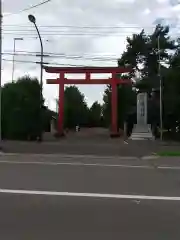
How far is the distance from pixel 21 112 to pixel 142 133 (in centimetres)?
1200

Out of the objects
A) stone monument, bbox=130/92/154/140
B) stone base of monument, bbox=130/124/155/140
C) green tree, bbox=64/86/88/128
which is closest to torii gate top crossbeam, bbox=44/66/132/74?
stone monument, bbox=130/92/154/140

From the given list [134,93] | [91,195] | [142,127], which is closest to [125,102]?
[134,93]

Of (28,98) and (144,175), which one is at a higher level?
(28,98)

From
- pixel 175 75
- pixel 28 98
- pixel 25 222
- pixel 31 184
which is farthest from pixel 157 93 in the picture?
pixel 25 222

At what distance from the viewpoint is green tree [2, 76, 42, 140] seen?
39281 mm

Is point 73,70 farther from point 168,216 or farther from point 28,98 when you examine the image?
point 168,216

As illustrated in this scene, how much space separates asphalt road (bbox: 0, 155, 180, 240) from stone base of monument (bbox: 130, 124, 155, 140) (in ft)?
95.3

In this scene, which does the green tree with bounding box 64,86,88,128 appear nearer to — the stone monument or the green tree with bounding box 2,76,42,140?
the stone monument

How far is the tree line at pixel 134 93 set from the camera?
39469mm

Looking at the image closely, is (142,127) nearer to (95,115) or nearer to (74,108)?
(74,108)

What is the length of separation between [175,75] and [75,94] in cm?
5700

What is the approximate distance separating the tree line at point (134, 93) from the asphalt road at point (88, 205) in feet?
86.2

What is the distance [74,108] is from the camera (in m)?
98.4

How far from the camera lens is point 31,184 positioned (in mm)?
10805
